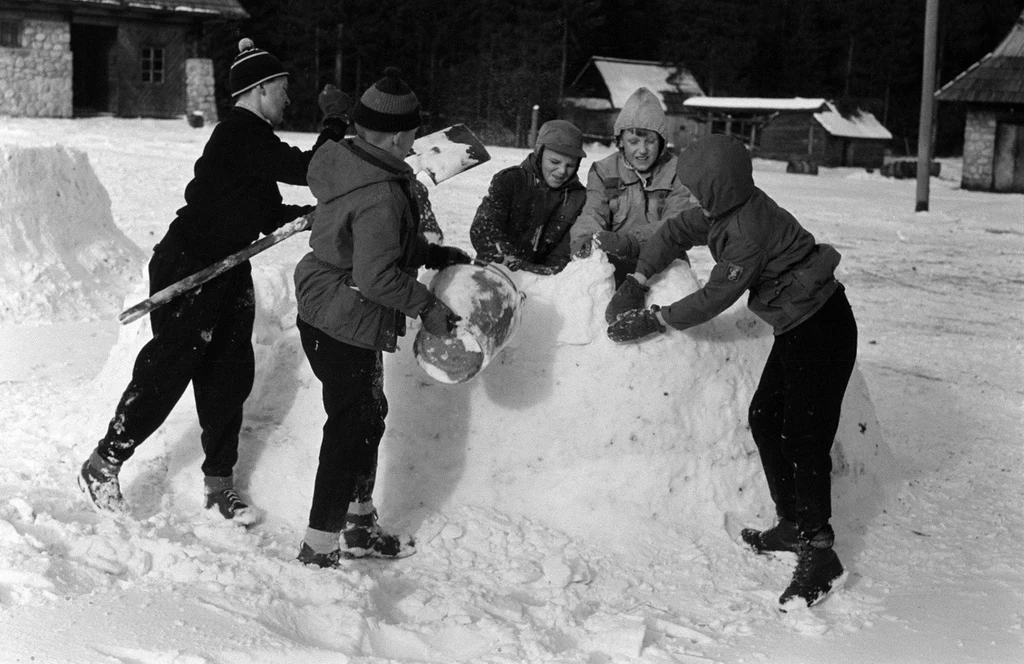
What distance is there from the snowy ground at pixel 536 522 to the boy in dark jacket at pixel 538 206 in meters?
0.34

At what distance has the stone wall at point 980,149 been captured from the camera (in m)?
21.5

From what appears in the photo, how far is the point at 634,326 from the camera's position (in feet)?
12.0

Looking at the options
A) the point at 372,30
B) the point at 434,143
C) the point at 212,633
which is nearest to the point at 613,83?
the point at 372,30

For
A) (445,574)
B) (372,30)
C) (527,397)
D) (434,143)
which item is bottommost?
(445,574)

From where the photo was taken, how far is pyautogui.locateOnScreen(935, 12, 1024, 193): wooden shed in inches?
835

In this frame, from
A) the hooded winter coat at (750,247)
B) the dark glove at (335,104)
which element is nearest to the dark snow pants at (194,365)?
the dark glove at (335,104)

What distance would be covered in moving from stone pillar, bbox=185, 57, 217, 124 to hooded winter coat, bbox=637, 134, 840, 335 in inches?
799

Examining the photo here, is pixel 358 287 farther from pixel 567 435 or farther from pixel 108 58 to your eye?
pixel 108 58

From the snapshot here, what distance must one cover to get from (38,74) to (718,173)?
2075 centimetres

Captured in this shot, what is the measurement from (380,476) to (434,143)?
1.29m

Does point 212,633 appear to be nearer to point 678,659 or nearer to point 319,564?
point 319,564

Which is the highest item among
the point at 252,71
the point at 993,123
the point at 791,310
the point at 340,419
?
the point at 993,123

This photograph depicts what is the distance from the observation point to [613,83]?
104ft

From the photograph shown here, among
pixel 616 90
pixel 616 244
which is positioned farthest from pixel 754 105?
pixel 616 244
